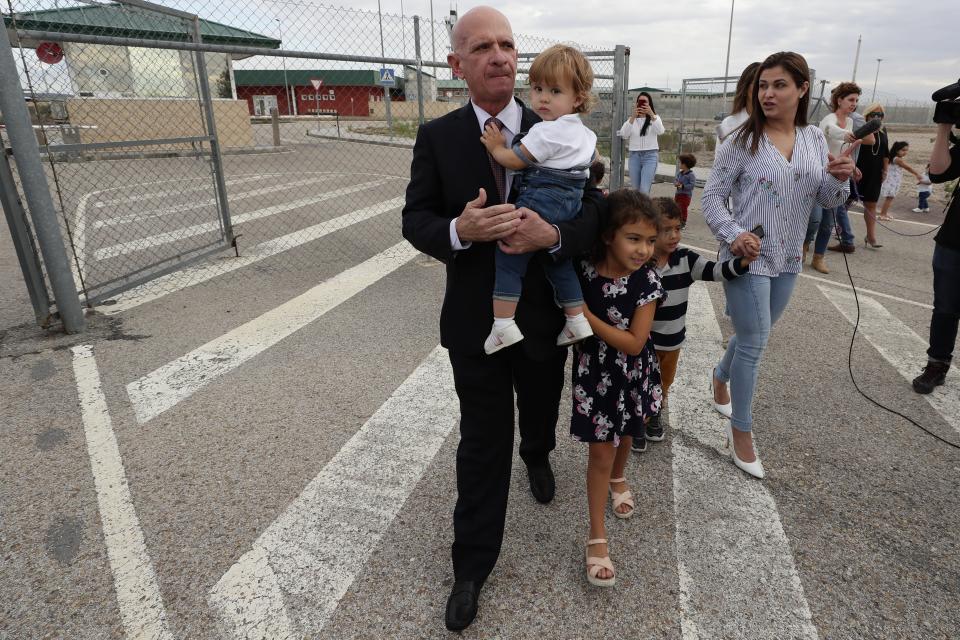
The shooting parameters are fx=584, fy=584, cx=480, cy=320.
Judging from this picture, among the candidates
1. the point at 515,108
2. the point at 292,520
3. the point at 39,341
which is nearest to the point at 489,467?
the point at 292,520

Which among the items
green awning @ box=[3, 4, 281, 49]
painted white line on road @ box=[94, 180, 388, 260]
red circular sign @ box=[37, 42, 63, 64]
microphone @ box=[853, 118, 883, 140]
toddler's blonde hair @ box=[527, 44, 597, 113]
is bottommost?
painted white line on road @ box=[94, 180, 388, 260]

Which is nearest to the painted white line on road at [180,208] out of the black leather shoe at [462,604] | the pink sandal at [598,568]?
the black leather shoe at [462,604]

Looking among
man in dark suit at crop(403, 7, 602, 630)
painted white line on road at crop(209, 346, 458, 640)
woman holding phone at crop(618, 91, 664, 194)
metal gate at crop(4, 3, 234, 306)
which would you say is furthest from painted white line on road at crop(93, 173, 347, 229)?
man in dark suit at crop(403, 7, 602, 630)

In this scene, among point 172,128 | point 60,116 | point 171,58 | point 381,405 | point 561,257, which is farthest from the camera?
point 172,128

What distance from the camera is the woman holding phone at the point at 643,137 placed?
9203 mm

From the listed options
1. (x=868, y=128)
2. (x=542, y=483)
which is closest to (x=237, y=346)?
(x=542, y=483)

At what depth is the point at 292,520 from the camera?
2.80m

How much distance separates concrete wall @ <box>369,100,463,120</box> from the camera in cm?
998

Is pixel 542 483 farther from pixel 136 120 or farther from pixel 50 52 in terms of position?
pixel 136 120

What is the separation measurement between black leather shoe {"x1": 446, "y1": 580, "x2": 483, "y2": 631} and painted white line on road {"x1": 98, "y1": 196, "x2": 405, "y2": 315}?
4747 mm

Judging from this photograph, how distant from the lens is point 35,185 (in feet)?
14.6

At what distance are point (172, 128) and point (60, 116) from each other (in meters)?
9.74

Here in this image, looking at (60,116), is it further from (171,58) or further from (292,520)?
(292,520)

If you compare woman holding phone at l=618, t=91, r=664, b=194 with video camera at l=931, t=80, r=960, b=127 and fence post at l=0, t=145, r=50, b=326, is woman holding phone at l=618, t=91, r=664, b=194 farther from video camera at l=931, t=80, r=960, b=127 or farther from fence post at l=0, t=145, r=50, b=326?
fence post at l=0, t=145, r=50, b=326
